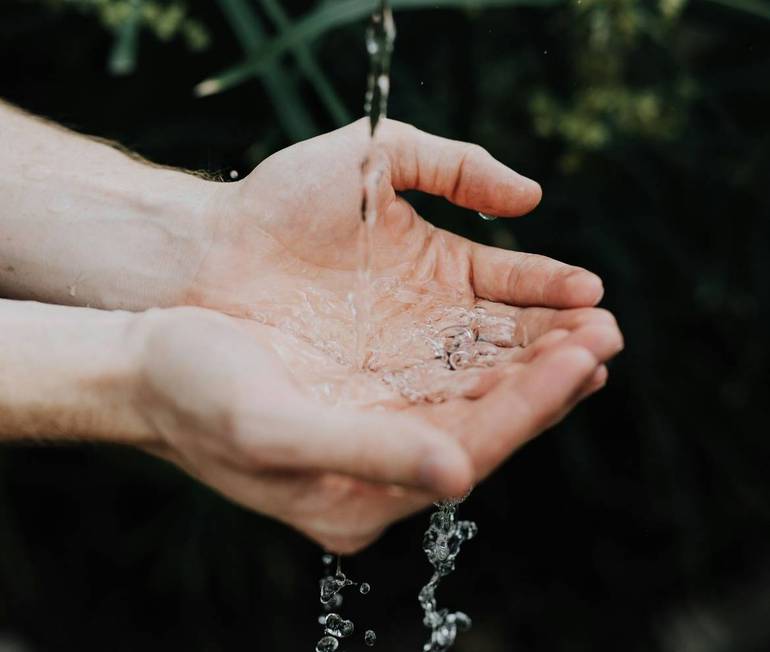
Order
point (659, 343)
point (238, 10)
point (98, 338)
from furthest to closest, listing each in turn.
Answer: point (659, 343)
point (238, 10)
point (98, 338)

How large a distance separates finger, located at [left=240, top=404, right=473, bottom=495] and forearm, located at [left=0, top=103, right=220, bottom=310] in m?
0.49

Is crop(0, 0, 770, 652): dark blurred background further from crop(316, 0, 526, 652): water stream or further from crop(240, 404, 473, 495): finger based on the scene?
crop(240, 404, 473, 495): finger

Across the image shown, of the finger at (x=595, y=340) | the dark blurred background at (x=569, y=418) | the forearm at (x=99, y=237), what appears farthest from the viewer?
the dark blurred background at (x=569, y=418)

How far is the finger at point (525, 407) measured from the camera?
0.69 metres

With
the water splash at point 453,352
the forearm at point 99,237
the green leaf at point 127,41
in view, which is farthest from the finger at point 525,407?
the green leaf at point 127,41

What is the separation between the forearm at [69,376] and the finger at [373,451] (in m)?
0.21

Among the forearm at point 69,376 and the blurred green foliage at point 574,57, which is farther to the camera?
the blurred green foliage at point 574,57

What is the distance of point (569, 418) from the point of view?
1.49 metres

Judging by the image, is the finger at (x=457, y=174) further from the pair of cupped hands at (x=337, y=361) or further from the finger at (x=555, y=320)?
the finger at (x=555, y=320)

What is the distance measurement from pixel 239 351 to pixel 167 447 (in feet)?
0.44

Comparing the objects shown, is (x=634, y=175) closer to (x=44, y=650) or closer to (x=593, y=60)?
(x=593, y=60)

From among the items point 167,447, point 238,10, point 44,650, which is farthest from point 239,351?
point 44,650

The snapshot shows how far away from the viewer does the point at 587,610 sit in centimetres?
163

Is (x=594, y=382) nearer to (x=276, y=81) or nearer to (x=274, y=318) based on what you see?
(x=274, y=318)
